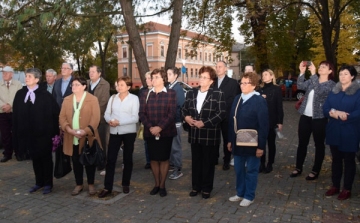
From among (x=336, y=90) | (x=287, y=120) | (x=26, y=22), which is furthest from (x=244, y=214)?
(x=287, y=120)

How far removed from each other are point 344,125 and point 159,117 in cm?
259

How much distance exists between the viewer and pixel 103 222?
15.2ft

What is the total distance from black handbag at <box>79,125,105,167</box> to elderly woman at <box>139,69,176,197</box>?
0.71 m

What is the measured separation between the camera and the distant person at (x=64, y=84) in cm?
724

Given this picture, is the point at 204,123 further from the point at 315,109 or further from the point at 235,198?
the point at 315,109

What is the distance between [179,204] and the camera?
5242 millimetres

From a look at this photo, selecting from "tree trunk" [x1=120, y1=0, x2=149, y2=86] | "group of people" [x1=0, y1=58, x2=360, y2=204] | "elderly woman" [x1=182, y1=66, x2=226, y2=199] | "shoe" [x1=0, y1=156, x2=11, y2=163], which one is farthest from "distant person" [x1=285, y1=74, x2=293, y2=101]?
"elderly woman" [x1=182, y1=66, x2=226, y2=199]

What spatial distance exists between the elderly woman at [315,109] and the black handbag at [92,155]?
3339 mm

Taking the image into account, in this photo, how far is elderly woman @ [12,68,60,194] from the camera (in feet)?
18.5

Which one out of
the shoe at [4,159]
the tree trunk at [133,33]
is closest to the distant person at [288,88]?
the tree trunk at [133,33]

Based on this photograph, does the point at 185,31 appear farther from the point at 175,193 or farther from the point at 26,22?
the point at 175,193

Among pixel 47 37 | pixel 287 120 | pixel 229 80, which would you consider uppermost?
pixel 47 37

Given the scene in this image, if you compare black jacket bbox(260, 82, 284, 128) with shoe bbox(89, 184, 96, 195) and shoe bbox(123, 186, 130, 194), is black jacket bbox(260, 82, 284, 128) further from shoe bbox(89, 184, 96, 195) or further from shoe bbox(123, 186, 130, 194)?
shoe bbox(89, 184, 96, 195)

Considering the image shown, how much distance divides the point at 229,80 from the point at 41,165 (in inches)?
138
